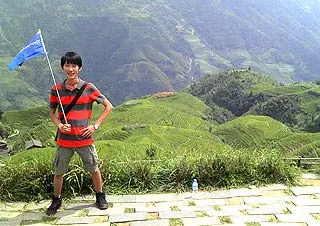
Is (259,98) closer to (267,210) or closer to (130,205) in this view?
(267,210)

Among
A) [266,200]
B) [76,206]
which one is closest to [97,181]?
[76,206]

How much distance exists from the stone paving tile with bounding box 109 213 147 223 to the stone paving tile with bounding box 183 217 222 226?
548 mm

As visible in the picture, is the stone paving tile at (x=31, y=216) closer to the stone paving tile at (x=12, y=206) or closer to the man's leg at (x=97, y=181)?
the stone paving tile at (x=12, y=206)

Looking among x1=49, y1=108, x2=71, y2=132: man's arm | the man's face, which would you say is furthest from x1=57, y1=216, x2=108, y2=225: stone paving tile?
the man's face

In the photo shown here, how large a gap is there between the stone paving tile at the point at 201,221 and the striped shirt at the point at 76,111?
5.33 ft

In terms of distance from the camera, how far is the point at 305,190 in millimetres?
6285

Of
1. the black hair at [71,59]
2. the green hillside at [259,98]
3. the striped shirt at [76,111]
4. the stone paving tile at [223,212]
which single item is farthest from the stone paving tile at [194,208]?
the green hillside at [259,98]

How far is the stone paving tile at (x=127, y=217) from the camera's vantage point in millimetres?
5184

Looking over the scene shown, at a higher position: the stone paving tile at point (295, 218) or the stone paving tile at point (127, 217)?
the stone paving tile at point (295, 218)

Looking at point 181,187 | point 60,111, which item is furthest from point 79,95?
point 181,187

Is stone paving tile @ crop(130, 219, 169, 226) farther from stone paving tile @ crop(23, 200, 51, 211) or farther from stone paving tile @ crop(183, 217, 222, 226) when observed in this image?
stone paving tile @ crop(23, 200, 51, 211)

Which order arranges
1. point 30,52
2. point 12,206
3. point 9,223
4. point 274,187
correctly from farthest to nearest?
point 274,187 → point 12,206 → point 30,52 → point 9,223

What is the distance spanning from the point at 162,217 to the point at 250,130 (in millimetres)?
63330

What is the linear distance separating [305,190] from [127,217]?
9.31 feet
